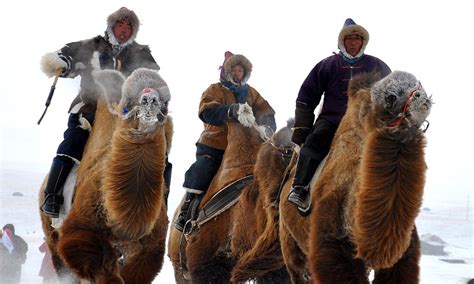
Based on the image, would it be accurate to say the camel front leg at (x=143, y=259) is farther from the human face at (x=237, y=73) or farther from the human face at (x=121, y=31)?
the human face at (x=237, y=73)

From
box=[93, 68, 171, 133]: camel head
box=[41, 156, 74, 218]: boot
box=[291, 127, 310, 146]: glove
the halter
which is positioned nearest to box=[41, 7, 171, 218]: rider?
box=[41, 156, 74, 218]: boot

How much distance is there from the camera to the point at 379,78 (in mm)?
6016

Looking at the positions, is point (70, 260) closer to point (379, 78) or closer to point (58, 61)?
point (58, 61)

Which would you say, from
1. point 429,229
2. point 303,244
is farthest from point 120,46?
point 429,229

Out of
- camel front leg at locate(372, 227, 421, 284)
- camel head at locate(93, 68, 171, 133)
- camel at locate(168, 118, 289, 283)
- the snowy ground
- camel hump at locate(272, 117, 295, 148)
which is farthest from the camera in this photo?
the snowy ground

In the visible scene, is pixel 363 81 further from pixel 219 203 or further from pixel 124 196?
pixel 219 203

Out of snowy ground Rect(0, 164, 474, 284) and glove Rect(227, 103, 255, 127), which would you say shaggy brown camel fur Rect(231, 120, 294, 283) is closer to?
glove Rect(227, 103, 255, 127)

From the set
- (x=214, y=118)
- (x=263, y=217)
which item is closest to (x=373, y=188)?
(x=263, y=217)

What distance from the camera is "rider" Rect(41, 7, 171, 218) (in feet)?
22.1

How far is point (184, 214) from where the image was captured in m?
8.66

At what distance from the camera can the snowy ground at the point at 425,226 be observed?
14797 mm

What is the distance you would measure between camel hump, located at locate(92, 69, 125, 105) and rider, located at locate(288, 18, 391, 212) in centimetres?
140

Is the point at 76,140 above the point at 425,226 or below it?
above

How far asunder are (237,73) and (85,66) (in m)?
2.12
